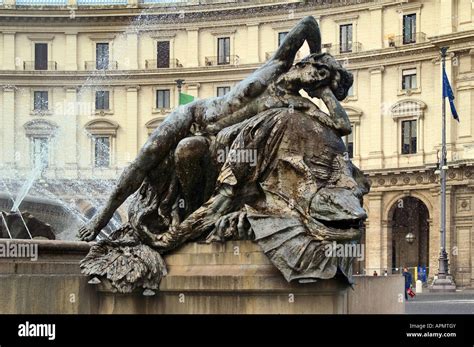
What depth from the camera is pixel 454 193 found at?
43.6 m

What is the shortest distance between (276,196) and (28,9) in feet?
158

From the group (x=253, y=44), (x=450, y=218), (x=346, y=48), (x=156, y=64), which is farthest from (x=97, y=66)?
(x=450, y=218)

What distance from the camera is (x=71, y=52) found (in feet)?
170

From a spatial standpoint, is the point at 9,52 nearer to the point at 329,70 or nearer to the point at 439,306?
the point at 439,306

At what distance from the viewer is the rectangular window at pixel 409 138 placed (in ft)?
151

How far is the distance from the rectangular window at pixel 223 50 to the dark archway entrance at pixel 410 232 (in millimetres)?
12572

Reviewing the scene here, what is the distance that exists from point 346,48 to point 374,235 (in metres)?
10.0

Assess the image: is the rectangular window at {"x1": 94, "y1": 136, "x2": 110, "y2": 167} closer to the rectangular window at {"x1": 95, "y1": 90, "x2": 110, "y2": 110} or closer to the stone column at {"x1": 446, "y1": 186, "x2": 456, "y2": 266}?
the rectangular window at {"x1": 95, "y1": 90, "x2": 110, "y2": 110}

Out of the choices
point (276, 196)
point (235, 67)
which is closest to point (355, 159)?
point (235, 67)

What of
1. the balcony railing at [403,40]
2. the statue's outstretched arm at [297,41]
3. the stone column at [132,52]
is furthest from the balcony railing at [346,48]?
the statue's outstretched arm at [297,41]

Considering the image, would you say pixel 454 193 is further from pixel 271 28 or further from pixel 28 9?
pixel 28 9

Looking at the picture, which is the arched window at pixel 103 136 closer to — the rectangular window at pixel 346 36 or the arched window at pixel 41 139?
the arched window at pixel 41 139

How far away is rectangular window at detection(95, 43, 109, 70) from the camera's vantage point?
170ft

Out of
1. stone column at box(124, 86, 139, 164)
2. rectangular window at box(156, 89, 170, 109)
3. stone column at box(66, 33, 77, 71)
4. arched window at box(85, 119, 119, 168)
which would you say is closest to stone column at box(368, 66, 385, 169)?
rectangular window at box(156, 89, 170, 109)
